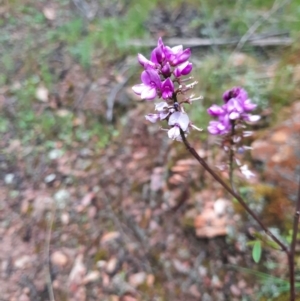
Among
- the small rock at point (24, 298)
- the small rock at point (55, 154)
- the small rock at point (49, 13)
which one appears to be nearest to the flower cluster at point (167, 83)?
the small rock at point (24, 298)

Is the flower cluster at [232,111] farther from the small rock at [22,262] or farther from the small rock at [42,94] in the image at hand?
the small rock at [42,94]

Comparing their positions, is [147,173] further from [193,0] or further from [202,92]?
[193,0]

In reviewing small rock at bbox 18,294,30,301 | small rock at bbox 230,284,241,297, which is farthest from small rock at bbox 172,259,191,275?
small rock at bbox 18,294,30,301

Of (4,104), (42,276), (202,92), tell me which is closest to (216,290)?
(42,276)

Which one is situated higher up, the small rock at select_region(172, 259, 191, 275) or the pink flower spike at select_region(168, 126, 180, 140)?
the pink flower spike at select_region(168, 126, 180, 140)

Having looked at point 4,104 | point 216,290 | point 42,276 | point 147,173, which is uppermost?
point 4,104

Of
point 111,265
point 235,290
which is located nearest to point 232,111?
point 235,290

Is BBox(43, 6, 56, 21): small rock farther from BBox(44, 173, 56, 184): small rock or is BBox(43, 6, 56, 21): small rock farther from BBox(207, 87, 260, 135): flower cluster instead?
BBox(207, 87, 260, 135): flower cluster
